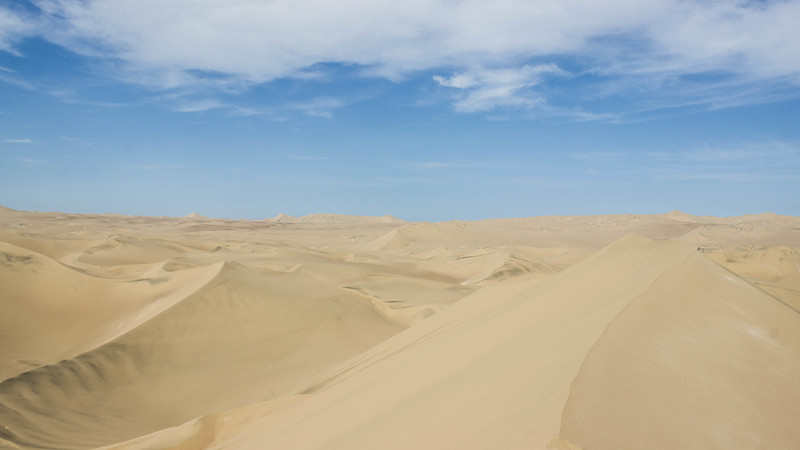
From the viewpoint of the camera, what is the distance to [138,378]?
262 inches

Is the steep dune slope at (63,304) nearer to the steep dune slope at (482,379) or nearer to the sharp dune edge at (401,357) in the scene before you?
the sharp dune edge at (401,357)

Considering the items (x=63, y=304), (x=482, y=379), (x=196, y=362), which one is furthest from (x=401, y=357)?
(x=63, y=304)

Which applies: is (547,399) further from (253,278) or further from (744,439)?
(253,278)

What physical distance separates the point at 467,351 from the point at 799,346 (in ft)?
6.09

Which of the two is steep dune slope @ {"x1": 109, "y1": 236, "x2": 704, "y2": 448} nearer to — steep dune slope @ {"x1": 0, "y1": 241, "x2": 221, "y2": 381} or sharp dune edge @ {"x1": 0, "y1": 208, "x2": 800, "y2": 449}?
sharp dune edge @ {"x1": 0, "y1": 208, "x2": 800, "y2": 449}

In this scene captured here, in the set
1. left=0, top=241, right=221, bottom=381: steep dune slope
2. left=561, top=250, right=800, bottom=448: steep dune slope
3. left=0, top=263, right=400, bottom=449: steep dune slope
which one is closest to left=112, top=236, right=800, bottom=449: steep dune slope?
left=561, top=250, right=800, bottom=448: steep dune slope

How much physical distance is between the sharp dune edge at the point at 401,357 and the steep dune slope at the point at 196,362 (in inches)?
1.1

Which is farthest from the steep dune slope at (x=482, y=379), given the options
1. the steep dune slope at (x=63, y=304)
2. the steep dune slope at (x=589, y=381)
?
the steep dune slope at (x=63, y=304)

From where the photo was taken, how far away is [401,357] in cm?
457

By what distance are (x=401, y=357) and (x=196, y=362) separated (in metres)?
3.93

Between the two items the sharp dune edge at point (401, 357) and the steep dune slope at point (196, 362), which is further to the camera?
the steep dune slope at point (196, 362)

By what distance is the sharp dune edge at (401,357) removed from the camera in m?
2.00

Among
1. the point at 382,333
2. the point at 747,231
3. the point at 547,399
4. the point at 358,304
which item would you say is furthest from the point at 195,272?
the point at 747,231

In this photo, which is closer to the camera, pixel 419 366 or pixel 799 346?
pixel 799 346
